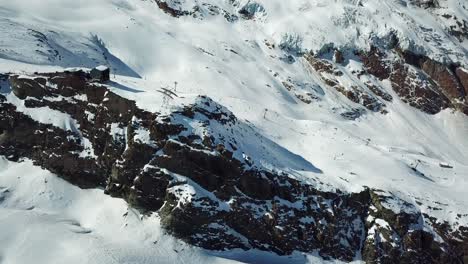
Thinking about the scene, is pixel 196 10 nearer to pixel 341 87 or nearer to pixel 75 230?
pixel 341 87

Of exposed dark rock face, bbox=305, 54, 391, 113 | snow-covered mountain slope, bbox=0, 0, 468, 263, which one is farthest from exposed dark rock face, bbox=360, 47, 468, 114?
exposed dark rock face, bbox=305, 54, 391, 113

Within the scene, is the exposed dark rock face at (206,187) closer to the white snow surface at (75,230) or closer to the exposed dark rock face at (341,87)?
the white snow surface at (75,230)

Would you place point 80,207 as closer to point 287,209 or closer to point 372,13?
point 287,209

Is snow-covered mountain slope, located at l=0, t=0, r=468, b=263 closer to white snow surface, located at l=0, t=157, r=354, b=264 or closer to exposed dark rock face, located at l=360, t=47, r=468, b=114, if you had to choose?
exposed dark rock face, located at l=360, t=47, r=468, b=114

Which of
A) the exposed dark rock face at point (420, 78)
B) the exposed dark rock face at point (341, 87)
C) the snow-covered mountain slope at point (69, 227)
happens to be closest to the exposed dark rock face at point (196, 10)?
the exposed dark rock face at point (341, 87)

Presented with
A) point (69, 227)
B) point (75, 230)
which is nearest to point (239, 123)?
point (75, 230)

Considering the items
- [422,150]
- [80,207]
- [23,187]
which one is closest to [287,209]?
[80,207]
